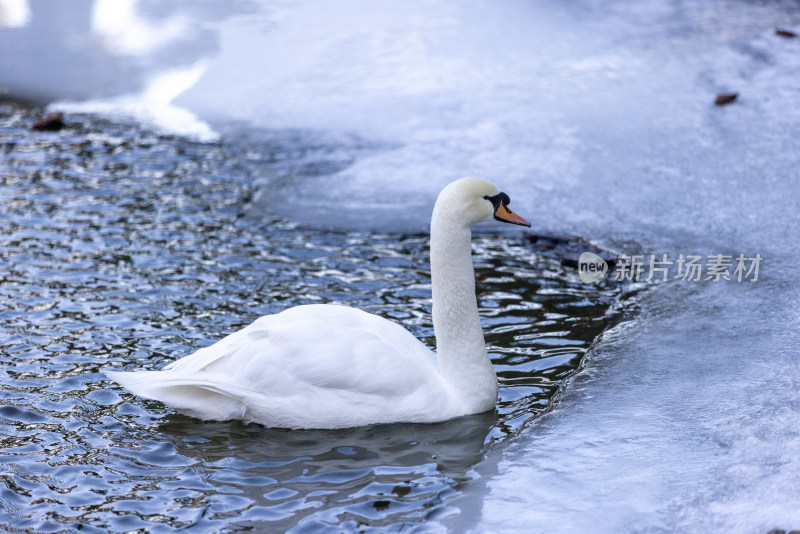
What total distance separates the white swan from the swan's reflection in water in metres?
0.08

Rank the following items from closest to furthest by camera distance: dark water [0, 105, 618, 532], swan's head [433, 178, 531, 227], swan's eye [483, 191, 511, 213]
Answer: dark water [0, 105, 618, 532], swan's head [433, 178, 531, 227], swan's eye [483, 191, 511, 213]

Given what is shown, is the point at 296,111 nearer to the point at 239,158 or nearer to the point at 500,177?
the point at 239,158

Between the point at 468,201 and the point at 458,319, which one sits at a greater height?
the point at 468,201

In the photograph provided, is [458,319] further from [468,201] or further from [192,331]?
[192,331]

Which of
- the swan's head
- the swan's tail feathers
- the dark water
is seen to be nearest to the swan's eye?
the swan's head

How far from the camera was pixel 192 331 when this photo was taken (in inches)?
227

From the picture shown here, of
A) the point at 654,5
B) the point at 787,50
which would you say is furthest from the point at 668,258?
the point at 654,5

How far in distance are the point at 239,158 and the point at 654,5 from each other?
5.43 m

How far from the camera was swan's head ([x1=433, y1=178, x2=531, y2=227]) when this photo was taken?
4.79 meters

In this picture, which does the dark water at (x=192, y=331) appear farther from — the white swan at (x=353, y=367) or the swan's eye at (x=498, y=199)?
the swan's eye at (x=498, y=199)

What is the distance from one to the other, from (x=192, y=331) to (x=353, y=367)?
4.98ft

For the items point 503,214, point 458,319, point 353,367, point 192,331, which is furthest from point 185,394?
point 503,214

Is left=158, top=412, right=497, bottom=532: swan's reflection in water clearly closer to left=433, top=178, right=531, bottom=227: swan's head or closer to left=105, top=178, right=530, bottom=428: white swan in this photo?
left=105, top=178, right=530, bottom=428: white swan

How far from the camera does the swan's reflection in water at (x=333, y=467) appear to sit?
3.91 m
